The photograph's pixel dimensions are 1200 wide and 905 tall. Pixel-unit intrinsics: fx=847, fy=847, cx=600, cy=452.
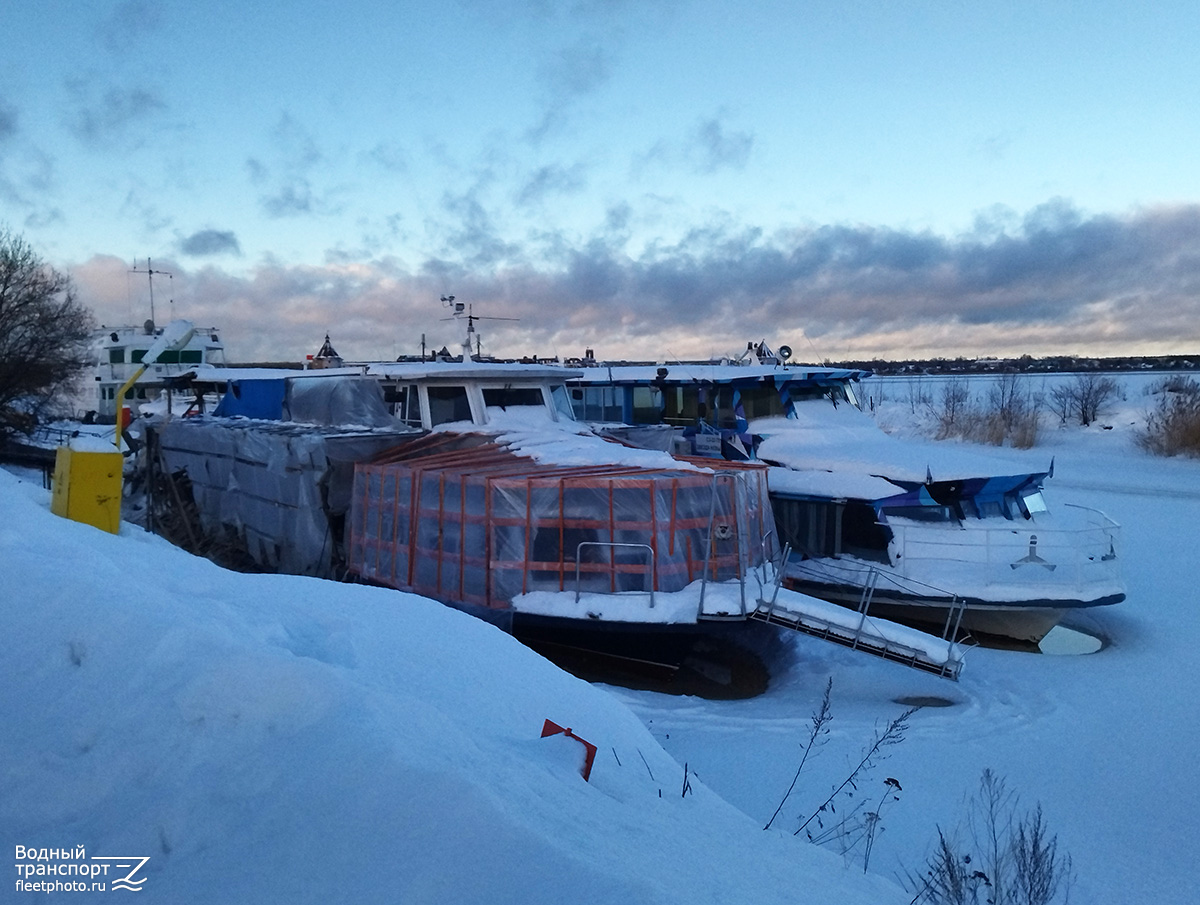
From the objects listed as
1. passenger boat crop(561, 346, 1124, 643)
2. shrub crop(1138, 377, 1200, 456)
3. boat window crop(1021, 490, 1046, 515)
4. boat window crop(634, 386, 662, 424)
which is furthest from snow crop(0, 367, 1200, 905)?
shrub crop(1138, 377, 1200, 456)

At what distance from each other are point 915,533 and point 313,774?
34.0 ft

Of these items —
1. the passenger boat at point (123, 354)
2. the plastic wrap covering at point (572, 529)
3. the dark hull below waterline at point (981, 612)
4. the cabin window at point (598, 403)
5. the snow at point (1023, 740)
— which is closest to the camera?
the snow at point (1023, 740)

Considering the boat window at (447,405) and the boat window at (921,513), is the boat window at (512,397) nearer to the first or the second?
the boat window at (447,405)

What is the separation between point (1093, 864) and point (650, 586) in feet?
15.5

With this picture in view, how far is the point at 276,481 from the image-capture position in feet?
44.1

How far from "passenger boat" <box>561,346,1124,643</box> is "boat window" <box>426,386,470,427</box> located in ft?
13.3

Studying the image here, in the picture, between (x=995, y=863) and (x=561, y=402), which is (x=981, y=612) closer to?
(x=995, y=863)

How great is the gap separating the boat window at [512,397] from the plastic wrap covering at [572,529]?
2.78 meters

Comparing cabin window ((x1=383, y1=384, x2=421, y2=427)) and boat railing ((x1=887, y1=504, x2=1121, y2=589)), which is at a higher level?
cabin window ((x1=383, y1=384, x2=421, y2=427))

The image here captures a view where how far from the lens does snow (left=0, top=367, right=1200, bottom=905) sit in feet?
9.39

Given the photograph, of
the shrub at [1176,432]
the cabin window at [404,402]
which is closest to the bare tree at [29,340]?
the cabin window at [404,402]

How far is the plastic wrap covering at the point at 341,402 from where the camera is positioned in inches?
545

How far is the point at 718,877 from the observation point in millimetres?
3500

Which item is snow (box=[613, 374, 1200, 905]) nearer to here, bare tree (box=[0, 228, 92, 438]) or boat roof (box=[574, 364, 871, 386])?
boat roof (box=[574, 364, 871, 386])
